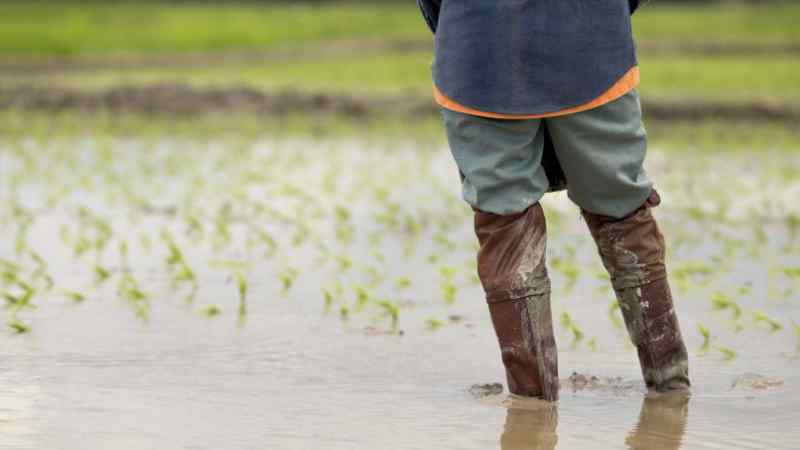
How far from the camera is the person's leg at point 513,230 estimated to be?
2.85 metres

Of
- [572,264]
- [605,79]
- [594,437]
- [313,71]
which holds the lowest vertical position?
[594,437]

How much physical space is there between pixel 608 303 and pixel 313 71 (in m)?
11.5

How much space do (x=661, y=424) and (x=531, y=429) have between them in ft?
0.95

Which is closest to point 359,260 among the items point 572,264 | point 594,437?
point 572,264

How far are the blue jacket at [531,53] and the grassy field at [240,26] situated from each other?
15.1 m

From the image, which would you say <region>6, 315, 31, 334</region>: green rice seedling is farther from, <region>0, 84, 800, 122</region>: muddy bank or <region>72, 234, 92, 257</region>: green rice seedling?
<region>0, 84, 800, 122</region>: muddy bank

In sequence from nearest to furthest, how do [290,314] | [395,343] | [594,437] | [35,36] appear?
[594,437] → [395,343] → [290,314] → [35,36]

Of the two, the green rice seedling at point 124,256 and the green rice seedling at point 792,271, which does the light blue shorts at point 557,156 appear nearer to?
the green rice seedling at point 792,271

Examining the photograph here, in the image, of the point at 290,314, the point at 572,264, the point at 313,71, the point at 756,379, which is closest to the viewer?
the point at 756,379

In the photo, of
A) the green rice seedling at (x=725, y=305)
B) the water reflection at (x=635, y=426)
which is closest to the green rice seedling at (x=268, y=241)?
the green rice seedling at (x=725, y=305)

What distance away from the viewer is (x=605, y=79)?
2.85 metres

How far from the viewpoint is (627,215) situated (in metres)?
3.01

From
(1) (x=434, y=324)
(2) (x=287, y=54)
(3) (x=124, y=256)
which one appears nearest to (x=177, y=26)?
(2) (x=287, y=54)

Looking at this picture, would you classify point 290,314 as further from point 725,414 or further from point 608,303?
point 725,414
